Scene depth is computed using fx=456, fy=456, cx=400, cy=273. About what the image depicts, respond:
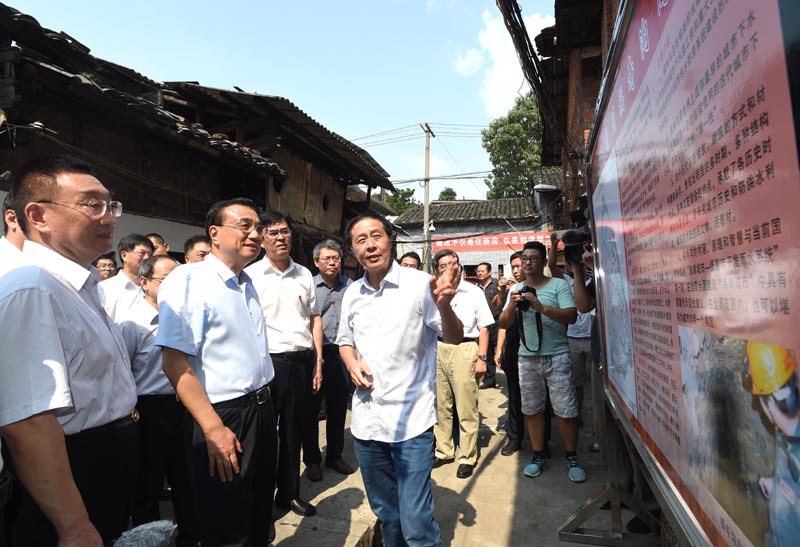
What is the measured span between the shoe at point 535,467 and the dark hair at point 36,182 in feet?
12.6

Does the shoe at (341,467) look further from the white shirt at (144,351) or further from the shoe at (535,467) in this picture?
the white shirt at (144,351)

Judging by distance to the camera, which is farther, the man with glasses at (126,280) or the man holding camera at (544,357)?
the man holding camera at (544,357)

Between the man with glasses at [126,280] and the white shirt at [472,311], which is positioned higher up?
the man with glasses at [126,280]

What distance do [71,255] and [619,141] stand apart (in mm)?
2198

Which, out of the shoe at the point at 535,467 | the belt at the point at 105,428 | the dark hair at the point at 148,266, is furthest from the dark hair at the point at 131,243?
the shoe at the point at 535,467

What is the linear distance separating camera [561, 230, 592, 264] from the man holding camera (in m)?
0.46

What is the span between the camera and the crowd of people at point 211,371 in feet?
4.65

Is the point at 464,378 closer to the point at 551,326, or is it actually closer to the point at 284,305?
the point at 551,326

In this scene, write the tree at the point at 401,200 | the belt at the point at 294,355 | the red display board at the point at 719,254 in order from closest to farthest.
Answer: the red display board at the point at 719,254 < the belt at the point at 294,355 < the tree at the point at 401,200

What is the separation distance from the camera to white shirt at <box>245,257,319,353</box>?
3.51 m

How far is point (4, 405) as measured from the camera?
52.8 inches

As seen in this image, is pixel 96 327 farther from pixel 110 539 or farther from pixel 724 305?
pixel 724 305

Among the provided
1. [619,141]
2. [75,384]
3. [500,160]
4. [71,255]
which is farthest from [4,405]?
[500,160]

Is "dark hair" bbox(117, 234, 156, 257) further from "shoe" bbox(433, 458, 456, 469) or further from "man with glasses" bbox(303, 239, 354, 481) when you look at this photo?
"shoe" bbox(433, 458, 456, 469)
